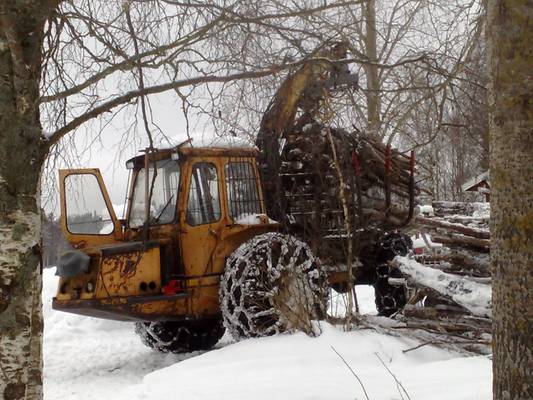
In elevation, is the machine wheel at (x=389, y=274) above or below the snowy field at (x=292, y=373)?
above

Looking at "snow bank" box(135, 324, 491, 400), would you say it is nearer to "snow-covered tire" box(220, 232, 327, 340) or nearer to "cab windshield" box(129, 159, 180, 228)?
"snow-covered tire" box(220, 232, 327, 340)

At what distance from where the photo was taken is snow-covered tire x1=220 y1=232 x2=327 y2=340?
7656 millimetres

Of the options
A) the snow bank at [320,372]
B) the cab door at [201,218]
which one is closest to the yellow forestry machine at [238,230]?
the cab door at [201,218]

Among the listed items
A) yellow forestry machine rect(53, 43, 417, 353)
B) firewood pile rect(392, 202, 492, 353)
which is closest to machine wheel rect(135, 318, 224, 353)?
yellow forestry machine rect(53, 43, 417, 353)

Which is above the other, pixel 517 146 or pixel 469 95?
pixel 469 95

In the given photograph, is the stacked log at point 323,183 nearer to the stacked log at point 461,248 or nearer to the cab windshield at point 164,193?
the stacked log at point 461,248

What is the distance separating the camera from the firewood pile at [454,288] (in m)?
7.32

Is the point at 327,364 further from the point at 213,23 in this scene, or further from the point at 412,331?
the point at 213,23

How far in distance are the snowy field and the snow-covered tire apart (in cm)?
42

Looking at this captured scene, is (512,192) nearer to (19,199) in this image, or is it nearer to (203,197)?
(19,199)

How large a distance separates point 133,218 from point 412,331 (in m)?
3.66

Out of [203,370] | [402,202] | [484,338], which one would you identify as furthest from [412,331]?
[402,202]

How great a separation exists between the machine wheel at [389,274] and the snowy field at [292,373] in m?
3.47

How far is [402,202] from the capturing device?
1033 cm
